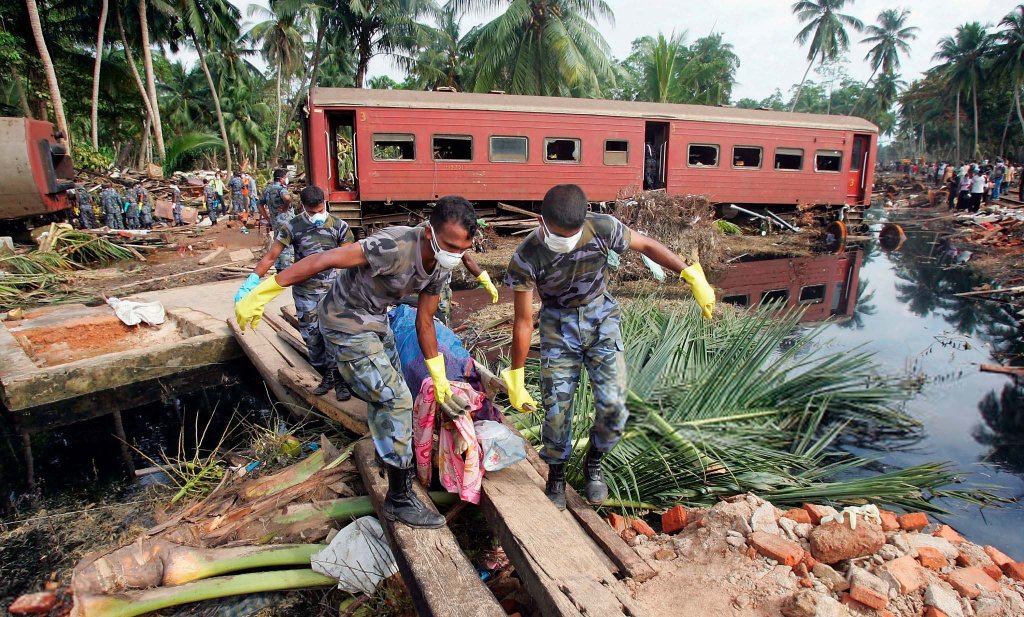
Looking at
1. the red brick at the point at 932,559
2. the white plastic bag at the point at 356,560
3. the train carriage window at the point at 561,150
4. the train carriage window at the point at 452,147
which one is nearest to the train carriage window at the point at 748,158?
the train carriage window at the point at 561,150

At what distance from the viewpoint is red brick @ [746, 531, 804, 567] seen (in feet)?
8.16

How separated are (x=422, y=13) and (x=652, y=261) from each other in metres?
22.6

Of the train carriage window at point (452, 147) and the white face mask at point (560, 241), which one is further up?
the train carriage window at point (452, 147)

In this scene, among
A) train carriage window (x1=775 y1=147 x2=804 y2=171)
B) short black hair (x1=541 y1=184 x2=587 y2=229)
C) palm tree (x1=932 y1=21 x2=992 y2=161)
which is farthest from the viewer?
palm tree (x1=932 y1=21 x2=992 y2=161)

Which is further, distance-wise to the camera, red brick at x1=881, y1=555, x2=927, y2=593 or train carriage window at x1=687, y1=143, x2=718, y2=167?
train carriage window at x1=687, y1=143, x2=718, y2=167

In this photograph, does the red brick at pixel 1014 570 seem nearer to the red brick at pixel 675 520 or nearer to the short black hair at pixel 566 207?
the red brick at pixel 675 520

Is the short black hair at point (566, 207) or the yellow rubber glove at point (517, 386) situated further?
the yellow rubber glove at point (517, 386)

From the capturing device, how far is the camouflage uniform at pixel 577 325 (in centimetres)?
278

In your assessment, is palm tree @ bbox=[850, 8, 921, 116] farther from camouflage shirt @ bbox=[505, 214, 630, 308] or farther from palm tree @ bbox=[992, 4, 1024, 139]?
camouflage shirt @ bbox=[505, 214, 630, 308]

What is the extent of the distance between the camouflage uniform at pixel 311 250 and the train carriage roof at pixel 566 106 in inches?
317

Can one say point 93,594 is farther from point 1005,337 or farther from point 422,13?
point 422,13

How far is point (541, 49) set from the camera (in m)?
19.9

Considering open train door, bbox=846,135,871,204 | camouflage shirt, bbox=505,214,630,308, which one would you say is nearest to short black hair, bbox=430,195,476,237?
camouflage shirt, bbox=505,214,630,308

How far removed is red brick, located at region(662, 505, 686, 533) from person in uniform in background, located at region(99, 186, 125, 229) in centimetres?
1602
